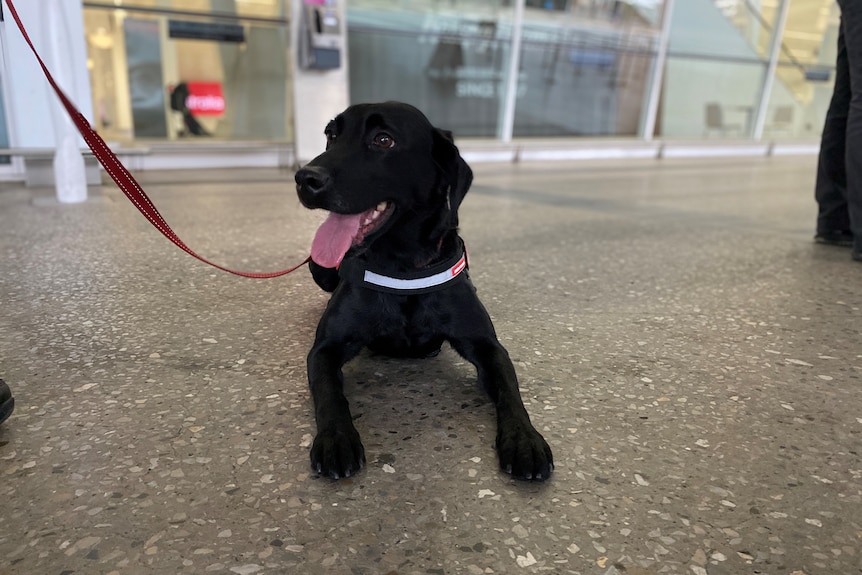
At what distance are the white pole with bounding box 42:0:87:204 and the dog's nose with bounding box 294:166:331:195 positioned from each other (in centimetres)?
397

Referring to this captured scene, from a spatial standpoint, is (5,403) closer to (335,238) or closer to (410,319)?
(335,238)

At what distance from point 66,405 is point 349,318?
80 cm

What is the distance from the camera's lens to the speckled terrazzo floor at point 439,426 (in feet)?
3.73

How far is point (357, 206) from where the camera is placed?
166 cm

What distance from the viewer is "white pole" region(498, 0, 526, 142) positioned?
986 cm

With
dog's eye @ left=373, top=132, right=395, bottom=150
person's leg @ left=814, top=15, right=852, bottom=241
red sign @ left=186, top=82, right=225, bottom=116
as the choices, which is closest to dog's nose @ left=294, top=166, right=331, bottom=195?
dog's eye @ left=373, top=132, right=395, bottom=150

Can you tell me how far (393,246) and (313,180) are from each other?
1.11 ft

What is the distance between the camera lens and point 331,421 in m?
1.46

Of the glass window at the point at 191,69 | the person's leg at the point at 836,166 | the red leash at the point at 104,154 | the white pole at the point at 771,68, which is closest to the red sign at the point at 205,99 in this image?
the glass window at the point at 191,69

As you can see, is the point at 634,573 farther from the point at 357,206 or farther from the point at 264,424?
the point at 357,206

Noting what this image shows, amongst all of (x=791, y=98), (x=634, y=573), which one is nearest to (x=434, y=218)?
(x=634, y=573)

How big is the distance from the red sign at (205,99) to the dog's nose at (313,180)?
26.8 ft

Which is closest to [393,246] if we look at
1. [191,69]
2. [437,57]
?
[191,69]

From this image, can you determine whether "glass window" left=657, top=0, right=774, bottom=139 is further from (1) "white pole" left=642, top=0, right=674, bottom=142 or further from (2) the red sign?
(2) the red sign
